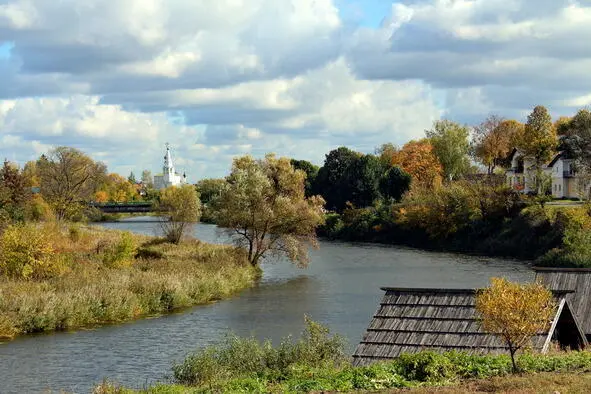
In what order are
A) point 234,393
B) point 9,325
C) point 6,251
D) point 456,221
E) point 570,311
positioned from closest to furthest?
1. point 234,393
2. point 570,311
3. point 9,325
4. point 6,251
5. point 456,221

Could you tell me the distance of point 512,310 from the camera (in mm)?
18234

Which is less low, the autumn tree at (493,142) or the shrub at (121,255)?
the autumn tree at (493,142)

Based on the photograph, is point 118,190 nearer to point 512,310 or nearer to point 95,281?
point 95,281

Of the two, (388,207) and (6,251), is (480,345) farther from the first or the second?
(388,207)

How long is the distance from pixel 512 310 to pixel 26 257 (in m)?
28.8

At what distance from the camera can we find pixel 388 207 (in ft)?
309

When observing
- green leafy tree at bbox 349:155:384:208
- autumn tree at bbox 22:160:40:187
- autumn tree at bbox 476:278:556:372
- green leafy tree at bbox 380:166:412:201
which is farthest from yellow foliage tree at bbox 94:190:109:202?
autumn tree at bbox 476:278:556:372

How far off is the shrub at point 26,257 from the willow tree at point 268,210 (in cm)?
1594

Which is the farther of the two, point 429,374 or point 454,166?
point 454,166

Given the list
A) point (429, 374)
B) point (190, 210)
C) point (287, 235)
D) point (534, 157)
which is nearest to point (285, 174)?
point (287, 235)

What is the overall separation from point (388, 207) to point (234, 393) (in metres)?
78.1

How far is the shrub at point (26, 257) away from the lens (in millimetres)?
39625

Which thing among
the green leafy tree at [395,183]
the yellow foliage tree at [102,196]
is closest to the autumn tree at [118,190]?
the yellow foliage tree at [102,196]

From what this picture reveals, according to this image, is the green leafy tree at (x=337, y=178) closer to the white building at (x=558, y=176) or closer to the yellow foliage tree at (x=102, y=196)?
the white building at (x=558, y=176)
